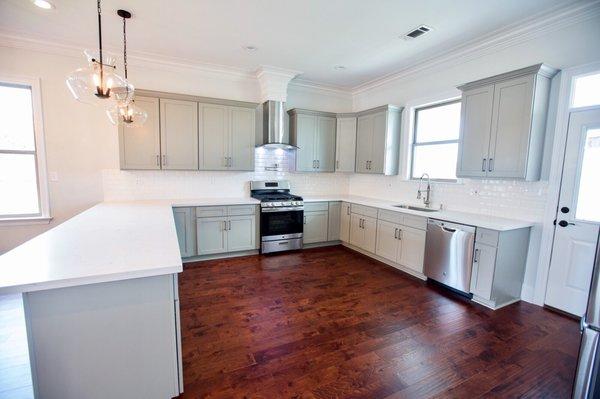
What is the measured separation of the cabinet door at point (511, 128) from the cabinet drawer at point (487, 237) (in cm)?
65

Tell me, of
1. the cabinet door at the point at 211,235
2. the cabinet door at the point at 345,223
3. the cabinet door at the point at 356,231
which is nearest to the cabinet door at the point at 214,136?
the cabinet door at the point at 211,235

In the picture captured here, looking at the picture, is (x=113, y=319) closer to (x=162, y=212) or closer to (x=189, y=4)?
(x=162, y=212)

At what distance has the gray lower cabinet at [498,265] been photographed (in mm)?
2854

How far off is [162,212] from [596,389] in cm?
339

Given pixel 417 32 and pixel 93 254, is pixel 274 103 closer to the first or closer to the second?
pixel 417 32

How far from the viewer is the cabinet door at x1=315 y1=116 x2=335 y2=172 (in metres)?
5.14

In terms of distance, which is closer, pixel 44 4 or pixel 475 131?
pixel 44 4

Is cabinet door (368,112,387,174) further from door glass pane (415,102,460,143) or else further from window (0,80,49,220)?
window (0,80,49,220)

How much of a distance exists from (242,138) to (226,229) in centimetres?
149

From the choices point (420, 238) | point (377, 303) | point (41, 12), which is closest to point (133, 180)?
point (41, 12)

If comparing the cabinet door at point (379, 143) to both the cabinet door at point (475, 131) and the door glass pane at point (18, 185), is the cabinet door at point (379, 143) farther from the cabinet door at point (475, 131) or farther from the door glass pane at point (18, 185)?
the door glass pane at point (18, 185)

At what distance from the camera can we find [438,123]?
13.6 feet

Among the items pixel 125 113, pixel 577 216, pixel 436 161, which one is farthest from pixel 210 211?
pixel 577 216

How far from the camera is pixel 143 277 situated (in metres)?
1.47
